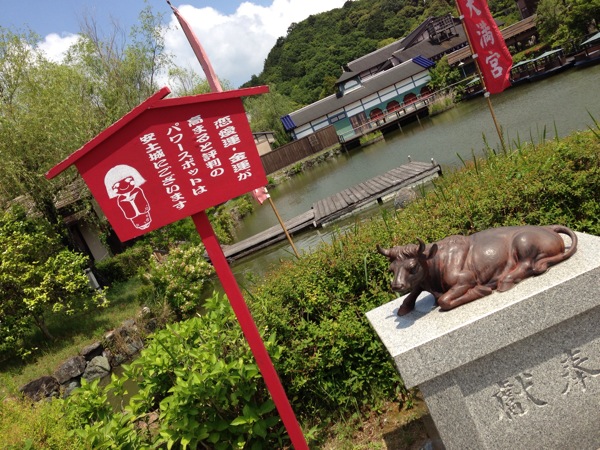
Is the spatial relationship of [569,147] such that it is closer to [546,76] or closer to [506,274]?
[506,274]

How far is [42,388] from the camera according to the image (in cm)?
858

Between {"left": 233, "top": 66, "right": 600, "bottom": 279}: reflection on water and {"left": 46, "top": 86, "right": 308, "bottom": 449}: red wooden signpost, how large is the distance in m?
7.84

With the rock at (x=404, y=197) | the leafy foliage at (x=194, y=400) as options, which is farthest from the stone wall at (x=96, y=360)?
the rock at (x=404, y=197)

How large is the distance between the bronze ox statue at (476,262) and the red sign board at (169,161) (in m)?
1.14

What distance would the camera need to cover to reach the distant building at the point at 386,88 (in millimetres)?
35000

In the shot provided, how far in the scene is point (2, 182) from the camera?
1121 cm

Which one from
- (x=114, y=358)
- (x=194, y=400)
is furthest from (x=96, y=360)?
(x=194, y=400)

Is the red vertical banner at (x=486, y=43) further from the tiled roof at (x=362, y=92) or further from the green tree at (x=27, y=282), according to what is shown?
the tiled roof at (x=362, y=92)

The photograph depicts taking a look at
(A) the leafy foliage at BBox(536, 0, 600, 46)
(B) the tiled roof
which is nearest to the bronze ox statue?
(A) the leafy foliage at BBox(536, 0, 600, 46)

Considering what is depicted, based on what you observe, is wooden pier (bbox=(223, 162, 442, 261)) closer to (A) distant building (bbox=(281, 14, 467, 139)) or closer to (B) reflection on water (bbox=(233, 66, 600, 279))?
(B) reflection on water (bbox=(233, 66, 600, 279))

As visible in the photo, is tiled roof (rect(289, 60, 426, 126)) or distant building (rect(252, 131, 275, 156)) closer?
tiled roof (rect(289, 60, 426, 126))

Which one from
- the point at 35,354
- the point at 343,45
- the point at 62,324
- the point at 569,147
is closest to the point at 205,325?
the point at 569,147

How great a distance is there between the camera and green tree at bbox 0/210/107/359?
30.6 feet

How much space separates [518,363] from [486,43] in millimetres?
5409
